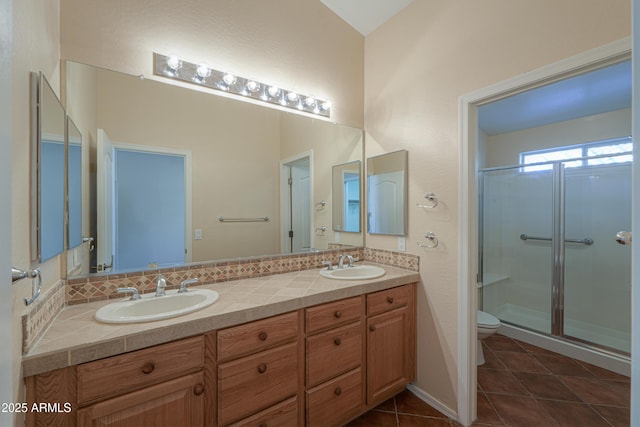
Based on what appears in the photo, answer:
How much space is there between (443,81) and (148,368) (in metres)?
2.29

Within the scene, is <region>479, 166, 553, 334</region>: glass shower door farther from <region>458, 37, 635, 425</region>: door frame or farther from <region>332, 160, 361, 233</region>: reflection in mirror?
<region>332, 160, 361, 233</region>: reflection in mirror

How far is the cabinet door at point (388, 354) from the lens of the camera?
1.74 m

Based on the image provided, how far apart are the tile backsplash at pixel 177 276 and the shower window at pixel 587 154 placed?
2.29m

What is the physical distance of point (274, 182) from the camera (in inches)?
80.4

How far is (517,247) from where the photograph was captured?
3.34 meters

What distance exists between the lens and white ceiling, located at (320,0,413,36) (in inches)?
84.0

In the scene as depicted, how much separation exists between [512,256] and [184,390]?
12.3ft

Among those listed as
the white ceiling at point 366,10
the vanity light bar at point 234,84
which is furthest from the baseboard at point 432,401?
the white ceiling at point 366,10

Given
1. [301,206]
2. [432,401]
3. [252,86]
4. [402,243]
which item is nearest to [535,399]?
[432,401]

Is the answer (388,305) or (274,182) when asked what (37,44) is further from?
(388,305)

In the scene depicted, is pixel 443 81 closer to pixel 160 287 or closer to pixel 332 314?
pixel 332 314

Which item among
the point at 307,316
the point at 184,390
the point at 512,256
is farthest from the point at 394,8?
the point at 512,256

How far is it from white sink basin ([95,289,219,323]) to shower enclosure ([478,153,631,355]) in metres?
3.28

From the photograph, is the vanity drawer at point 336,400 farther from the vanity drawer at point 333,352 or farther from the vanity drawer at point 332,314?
the vanity drawer at point 332,314
